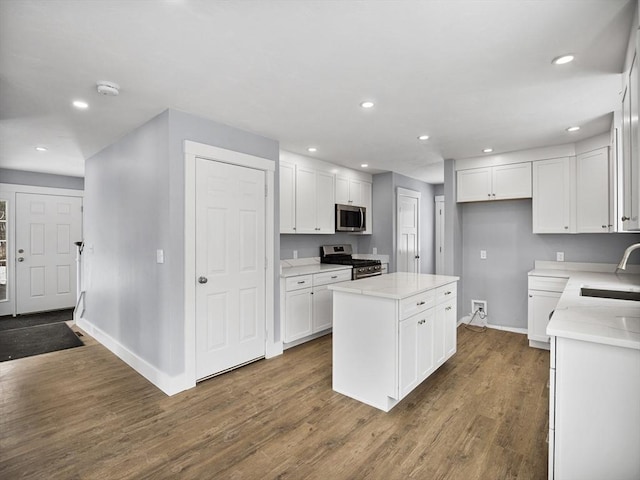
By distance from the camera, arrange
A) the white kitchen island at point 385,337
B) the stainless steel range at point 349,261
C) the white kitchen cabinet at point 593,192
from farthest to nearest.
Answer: the stainless steel range at point 349,261 → the white kitchen cabinet at point 593,192 → the white kitchen island at point 385,337

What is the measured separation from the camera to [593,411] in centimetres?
147

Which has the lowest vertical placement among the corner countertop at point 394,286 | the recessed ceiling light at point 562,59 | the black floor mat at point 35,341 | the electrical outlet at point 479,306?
the black floor mat at point 35,341

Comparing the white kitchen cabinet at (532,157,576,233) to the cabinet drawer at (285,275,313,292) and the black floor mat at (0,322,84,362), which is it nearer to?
the cabinet drawer at (285,275,313,292)

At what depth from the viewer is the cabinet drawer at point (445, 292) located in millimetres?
3093

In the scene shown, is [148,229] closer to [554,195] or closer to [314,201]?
[314,201]

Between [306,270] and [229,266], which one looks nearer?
[229,266]

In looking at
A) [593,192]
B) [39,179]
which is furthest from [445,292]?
[39,179]

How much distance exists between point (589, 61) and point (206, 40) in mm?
2298

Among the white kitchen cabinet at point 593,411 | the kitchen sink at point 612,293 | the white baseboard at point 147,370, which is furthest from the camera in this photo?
the white baseboard at point 147,370

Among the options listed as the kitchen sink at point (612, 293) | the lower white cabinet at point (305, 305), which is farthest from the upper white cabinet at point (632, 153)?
the lower white cabinet at point (305, 305)

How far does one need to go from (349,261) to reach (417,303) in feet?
7.88

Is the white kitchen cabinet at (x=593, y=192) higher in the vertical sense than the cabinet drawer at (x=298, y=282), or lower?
higher

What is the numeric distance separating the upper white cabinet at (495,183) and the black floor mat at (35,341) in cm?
537

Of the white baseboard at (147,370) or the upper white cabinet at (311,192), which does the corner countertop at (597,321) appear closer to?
the white baseboard at (147,370)
